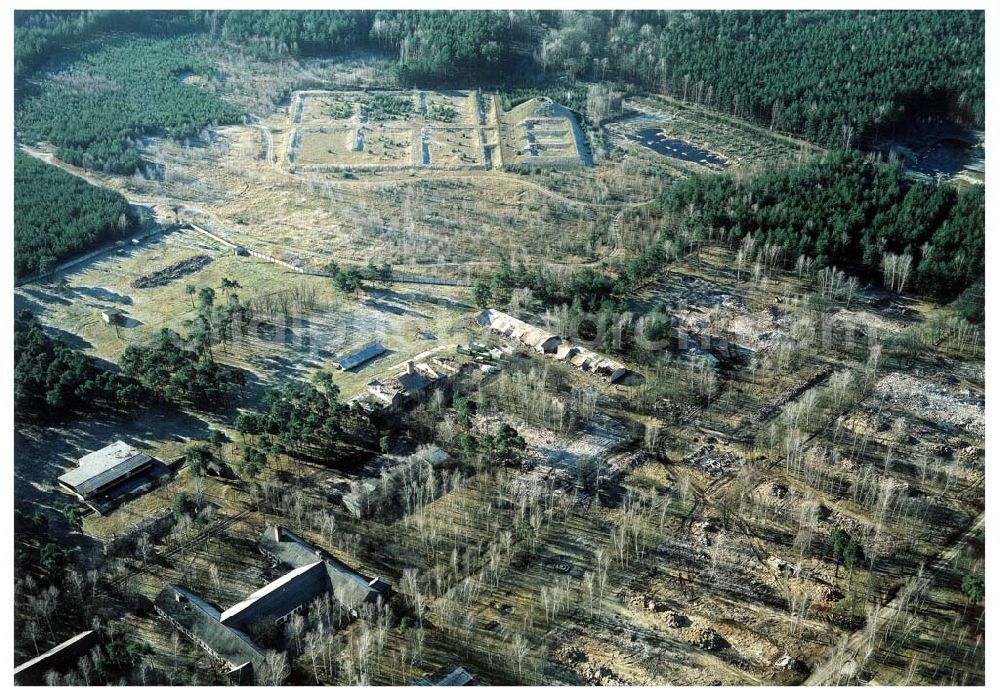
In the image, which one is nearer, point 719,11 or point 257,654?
point 257,654

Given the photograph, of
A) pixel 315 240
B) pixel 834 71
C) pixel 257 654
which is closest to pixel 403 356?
pixel 315 240

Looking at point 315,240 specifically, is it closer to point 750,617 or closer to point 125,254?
point 125,254

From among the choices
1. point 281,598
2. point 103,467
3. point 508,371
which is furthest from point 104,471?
point 508,371

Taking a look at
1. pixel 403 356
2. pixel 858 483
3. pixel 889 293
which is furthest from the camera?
pixel 889 293

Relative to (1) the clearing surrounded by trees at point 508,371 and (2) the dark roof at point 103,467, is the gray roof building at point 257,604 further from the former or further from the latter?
(2) the dark roof at point 103,467

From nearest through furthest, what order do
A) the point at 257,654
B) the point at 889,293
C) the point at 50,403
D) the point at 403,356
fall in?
1. the point at 257,654
2. the point at 50,403
3. the point at 403,356
4. the point at 889,293

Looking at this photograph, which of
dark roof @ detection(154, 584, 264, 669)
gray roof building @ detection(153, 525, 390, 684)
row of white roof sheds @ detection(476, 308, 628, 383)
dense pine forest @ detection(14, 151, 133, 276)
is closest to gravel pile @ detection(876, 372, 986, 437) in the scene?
row of white roof sheds @ detection(476, 308, 628, 383)

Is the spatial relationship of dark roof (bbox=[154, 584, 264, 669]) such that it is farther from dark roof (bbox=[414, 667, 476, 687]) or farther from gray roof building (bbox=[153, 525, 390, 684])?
dark roof (bbox=[414, 667, 476, 687])
